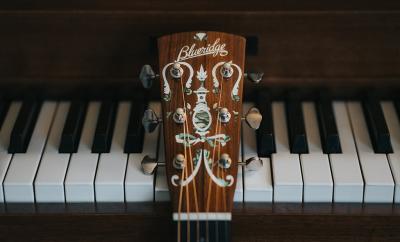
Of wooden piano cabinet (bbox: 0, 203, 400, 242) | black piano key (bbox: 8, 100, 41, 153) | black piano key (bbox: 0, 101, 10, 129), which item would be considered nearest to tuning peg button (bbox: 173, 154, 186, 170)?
wooden piano cabinet (bbox: 0, 203, 400, 242)

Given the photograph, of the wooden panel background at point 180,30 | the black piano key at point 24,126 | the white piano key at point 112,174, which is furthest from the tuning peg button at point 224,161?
the black piano key at point 24,126

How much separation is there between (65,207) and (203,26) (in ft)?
1.69

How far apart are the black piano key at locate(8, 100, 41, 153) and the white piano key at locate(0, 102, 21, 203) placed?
0.06ft

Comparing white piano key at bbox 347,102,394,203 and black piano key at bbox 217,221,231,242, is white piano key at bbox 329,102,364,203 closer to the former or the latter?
white piano key at bbox 347,102,394,203

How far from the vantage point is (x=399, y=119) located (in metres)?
1.89

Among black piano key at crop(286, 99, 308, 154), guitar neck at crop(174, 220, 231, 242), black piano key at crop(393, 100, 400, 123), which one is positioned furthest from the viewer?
black piano key at crop(393, 100, 400, 123)

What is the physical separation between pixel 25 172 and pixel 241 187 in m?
0.47

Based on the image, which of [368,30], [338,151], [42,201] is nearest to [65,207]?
[42,201]

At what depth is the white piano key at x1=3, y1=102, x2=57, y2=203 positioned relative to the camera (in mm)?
1719

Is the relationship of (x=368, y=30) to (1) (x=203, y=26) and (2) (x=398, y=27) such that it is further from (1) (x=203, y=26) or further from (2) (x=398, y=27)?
(1) (x=203, y=26)

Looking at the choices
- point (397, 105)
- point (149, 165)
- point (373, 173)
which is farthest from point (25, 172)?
point (397, 105)

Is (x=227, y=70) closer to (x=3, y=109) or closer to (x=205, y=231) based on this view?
(x=205, y=231)

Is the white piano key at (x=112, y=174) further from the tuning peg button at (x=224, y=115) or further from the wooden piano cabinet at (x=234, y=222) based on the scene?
the tuning peg button at (x=224, y=115)

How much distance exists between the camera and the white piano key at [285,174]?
171 centimetres
